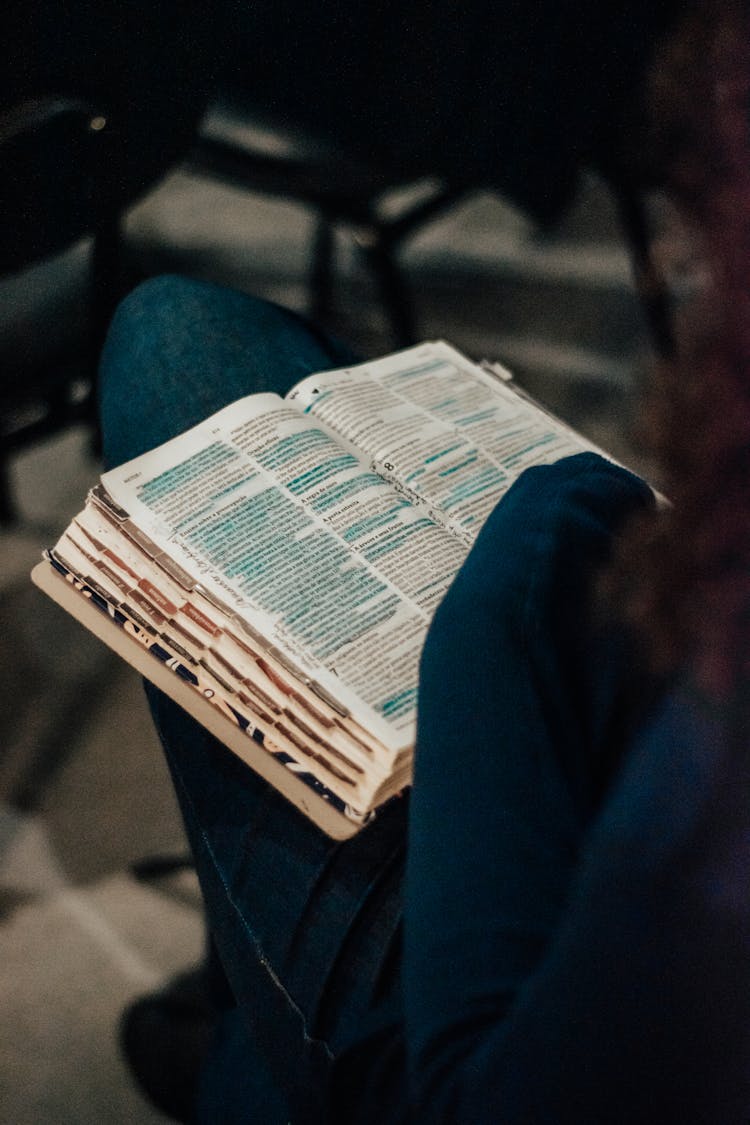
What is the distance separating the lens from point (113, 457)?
2.57 feet

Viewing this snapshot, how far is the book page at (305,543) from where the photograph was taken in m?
0.61

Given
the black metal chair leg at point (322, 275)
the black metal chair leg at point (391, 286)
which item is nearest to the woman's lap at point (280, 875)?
the black metal chair leg at point (391, 286)

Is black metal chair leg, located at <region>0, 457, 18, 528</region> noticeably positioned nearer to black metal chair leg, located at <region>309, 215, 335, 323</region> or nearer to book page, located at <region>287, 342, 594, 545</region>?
black metal chair leg, located at <region>309, 215, 335, 323</region>

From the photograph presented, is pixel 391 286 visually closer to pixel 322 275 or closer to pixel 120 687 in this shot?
pixel 322 275

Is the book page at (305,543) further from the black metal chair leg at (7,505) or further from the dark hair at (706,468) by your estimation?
the black metal chair leg at (7,505)

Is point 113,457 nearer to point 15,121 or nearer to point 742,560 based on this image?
point 15,121

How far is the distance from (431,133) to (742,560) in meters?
1.06

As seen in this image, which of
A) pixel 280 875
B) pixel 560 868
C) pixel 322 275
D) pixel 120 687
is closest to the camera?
pixel 560 868

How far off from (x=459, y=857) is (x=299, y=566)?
24 centimetres

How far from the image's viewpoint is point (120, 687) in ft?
4.13

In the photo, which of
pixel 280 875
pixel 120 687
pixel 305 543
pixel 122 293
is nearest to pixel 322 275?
pixel 122 293

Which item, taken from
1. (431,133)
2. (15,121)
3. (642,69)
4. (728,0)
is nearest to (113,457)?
(15,121)

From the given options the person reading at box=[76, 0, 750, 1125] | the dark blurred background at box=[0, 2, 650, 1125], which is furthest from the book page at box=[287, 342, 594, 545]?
the dark blurred background at box=[0, 2, 650, 1125]

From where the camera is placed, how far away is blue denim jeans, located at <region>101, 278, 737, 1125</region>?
452mm
